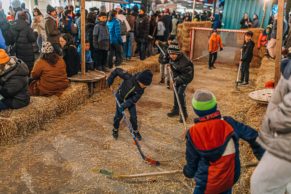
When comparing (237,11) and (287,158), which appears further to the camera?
(237,11)

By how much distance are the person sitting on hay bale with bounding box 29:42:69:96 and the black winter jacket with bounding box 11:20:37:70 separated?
1653 mm

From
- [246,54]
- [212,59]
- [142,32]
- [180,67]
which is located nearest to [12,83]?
[180,67]

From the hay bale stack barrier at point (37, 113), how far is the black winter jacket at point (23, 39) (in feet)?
5.39

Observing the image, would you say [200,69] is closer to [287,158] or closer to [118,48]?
[118,48]

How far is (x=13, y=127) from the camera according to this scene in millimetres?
5066

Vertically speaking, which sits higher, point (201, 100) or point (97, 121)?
point (201, 100)

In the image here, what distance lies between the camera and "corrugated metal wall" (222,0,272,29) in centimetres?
1988

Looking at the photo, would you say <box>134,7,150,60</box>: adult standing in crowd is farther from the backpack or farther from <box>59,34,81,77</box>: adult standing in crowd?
<box>59,34,81,77</box>: adult standing in crowd

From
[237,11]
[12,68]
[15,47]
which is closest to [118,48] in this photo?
[15,47]

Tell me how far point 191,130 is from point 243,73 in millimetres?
7540

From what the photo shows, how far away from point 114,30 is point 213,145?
7343 millimetres

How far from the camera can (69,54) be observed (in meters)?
7.19

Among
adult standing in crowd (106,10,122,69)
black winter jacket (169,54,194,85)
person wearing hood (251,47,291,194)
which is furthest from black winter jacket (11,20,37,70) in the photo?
person wearing hood (251,47,291,194)

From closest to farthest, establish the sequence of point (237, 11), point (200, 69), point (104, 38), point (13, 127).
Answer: point (13, 127)
point (104, 38)
point (200, 69)
point (237, 11)
